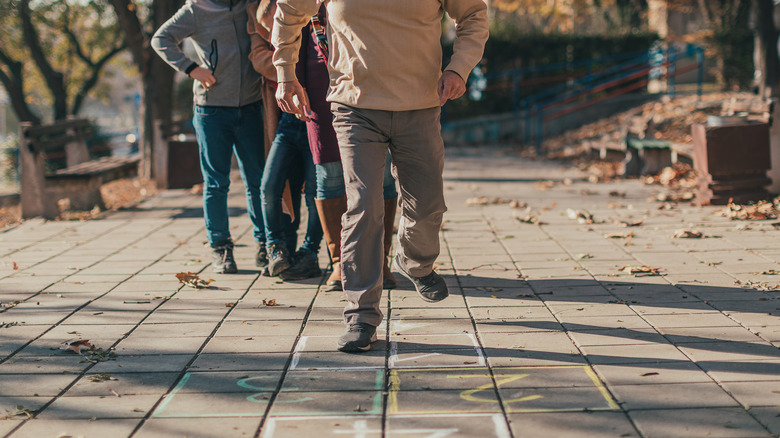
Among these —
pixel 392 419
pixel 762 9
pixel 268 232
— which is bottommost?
pixel 392 419

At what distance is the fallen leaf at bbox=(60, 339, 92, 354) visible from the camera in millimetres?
3951

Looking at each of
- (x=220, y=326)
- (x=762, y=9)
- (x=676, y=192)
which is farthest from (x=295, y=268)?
(x=762, y=9)

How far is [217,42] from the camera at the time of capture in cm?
561

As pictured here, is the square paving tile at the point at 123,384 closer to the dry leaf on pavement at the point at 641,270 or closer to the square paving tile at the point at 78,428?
the square paving tile at the point at 78,428

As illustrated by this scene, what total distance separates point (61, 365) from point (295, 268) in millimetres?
1915

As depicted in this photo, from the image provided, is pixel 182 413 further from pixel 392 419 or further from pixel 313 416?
pixel 392 419

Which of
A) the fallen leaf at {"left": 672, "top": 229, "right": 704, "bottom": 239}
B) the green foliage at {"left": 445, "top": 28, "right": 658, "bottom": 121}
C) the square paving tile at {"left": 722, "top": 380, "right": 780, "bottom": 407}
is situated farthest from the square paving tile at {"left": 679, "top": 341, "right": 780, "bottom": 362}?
the green foliage at {"left": 445, "top": 28, "right": 658, "bottom": 121}

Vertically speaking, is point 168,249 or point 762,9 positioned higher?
point 762,9

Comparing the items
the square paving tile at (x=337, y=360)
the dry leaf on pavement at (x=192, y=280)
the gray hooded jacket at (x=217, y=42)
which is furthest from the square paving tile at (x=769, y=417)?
the gray hooded jacket at (x=217, y=42)

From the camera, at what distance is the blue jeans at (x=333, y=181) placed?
4805 millimetres

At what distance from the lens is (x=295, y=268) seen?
5434 mm

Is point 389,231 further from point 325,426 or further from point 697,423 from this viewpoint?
point 697,423

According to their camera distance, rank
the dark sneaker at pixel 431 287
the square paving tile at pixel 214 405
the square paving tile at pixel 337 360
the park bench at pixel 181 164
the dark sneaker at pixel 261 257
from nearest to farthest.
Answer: the square paving tile at pixel 214 405, the square paving tile at pixel 337 360, the dark sneaker at pixel 431 287, the dark sneaker at pixel 261 257, the park bench at pixel 181 164

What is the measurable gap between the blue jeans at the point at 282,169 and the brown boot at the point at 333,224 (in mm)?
460
